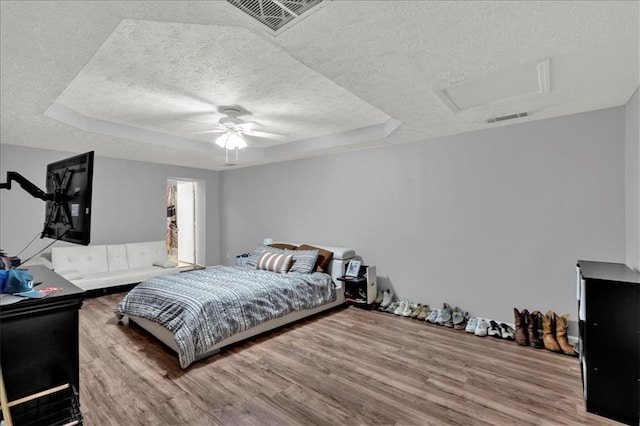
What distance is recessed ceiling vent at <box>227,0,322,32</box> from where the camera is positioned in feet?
4.59

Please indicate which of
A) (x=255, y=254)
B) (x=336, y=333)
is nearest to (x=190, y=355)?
(x=336, y=333)

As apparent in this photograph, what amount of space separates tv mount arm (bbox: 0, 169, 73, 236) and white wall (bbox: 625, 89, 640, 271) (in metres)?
3.87

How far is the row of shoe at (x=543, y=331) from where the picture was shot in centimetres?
290

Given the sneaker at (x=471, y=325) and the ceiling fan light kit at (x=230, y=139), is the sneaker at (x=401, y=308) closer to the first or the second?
the sneaker at (x=471, y=325)

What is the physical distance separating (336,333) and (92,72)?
3.43m

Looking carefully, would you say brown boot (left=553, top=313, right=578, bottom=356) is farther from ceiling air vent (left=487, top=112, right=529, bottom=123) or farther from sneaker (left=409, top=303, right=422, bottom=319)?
ceiling air vent (left=487, top=112, right=529, bottom=123)

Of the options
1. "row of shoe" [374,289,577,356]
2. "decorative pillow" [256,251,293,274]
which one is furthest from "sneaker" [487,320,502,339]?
"decorative pillow" [256,251,293,274]

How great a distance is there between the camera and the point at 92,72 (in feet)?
8.28

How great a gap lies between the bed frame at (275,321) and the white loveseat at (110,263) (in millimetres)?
1484

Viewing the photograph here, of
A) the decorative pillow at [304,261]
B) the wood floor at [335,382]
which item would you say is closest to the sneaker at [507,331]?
the wood floor at [335,382]

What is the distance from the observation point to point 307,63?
1.97 meters

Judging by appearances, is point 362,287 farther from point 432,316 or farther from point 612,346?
point 612,346

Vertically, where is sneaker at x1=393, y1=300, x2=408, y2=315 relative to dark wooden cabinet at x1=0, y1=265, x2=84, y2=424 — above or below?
below

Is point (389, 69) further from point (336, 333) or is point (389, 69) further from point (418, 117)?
point (336, 333)
